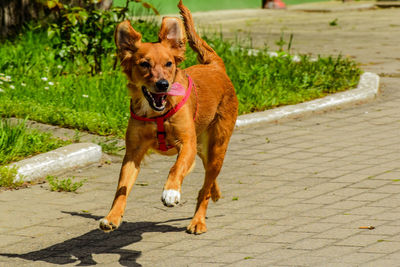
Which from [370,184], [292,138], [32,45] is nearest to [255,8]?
[32,45]

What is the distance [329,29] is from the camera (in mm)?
17516

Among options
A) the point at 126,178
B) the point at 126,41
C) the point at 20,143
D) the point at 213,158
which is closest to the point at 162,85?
the point at 126,41

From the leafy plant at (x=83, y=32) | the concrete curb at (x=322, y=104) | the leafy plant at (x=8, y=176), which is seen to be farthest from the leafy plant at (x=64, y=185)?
the leafy plant at (x=83, y=32)

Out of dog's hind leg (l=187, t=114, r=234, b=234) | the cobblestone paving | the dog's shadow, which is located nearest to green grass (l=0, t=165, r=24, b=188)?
the cobblestone paving

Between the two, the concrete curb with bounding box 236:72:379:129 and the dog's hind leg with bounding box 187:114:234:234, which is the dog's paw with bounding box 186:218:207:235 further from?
the concrete curb with bounding box 236:72:379:129

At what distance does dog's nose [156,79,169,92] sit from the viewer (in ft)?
16.6

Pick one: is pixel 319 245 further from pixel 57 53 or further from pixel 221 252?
pixel 57 53

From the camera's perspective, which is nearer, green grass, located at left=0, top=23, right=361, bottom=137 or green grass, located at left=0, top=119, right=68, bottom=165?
green grass, located at left=0, top=119, right=68, bottom=165

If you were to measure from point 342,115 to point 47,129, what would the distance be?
3685 millimetres

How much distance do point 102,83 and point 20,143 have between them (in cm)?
240

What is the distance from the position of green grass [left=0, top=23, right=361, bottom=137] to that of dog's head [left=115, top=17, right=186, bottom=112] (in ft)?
9.06

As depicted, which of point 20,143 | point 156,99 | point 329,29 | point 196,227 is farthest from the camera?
point 329,29

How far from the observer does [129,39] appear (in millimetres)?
5340

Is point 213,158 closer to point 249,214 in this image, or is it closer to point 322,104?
point 249,214
